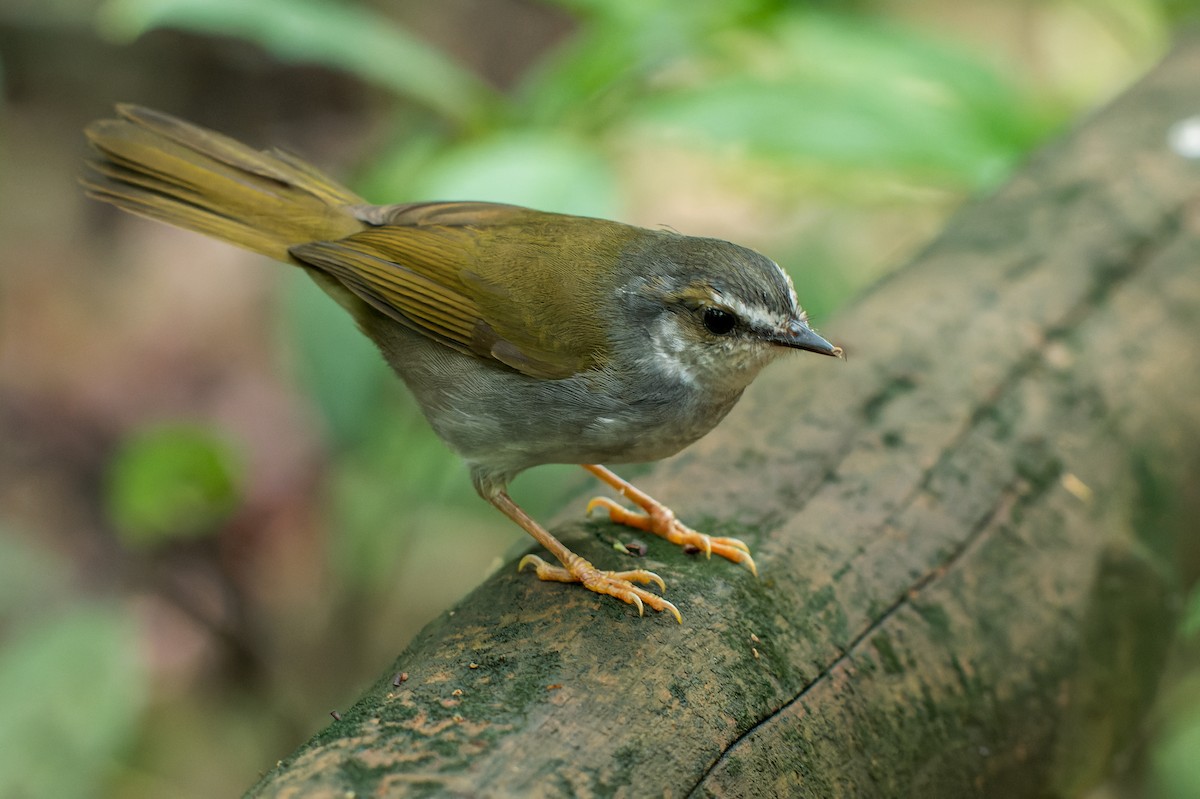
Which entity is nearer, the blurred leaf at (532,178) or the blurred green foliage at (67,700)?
the blurred leaf at (532,178)

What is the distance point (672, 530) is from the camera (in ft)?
9.14

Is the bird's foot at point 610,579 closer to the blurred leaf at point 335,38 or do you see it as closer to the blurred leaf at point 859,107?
the blurred leaf at point 859,107

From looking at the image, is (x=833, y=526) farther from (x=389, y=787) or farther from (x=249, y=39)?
(x=249, y=39)

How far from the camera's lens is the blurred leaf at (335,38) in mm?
3746

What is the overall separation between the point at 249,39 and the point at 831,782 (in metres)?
6.91

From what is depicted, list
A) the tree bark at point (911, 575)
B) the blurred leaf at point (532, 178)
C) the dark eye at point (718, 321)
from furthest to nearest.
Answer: the blurred leaf at point (532, 178)
the dark eye at point (718, 321)
the tree bark at point (911, 575)

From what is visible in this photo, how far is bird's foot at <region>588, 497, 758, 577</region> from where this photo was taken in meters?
2.59

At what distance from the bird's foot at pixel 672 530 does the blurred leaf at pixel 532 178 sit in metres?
1.01

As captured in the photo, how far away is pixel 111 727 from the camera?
12.8 feet

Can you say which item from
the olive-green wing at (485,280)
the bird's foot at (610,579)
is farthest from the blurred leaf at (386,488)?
the bird's foot at (610,579)

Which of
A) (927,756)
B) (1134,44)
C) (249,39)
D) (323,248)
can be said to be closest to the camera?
(927,756)

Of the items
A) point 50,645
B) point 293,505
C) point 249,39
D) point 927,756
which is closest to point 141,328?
point 293,505

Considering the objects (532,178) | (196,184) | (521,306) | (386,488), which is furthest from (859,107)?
(386,488)

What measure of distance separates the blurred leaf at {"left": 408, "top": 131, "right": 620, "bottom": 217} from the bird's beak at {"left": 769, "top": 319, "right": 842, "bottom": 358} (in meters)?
1.02
